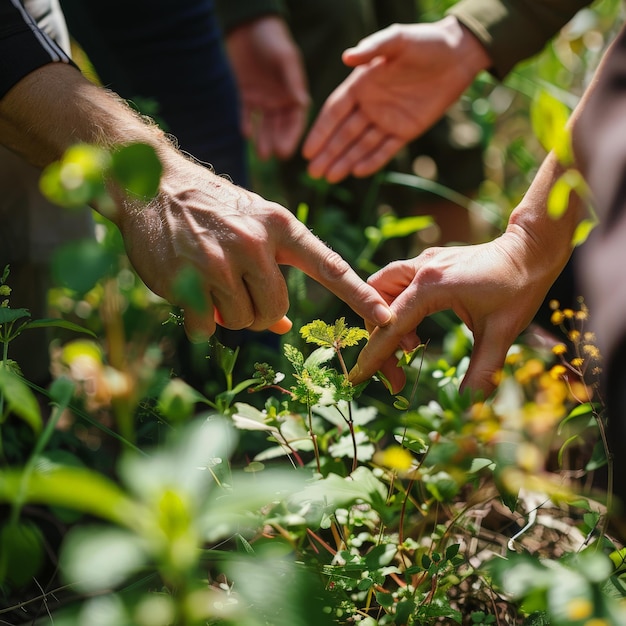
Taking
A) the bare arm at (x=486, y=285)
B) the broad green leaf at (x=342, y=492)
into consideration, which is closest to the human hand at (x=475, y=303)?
the bare arm at (x=486, y=285)

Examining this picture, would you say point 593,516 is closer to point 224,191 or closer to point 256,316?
point 256,316

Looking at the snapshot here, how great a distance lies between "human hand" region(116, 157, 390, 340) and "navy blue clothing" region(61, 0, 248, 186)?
2.71ft

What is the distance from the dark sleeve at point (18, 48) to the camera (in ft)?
3.09

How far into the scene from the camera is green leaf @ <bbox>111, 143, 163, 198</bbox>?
50cm

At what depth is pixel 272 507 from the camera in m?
0.82

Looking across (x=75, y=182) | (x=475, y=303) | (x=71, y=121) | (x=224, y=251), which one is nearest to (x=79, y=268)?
(x=75, y=182)

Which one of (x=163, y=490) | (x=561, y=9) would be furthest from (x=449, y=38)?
(x=163, y=490)

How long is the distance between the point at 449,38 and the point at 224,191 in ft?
2.78

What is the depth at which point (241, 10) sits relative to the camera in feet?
6.07

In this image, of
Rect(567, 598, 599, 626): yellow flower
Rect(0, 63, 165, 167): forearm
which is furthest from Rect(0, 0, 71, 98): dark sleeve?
Rect(567, 598, 599, 626): yellow flower

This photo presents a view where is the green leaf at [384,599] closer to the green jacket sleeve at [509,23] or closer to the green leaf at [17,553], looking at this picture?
the green leaf at [17,553]

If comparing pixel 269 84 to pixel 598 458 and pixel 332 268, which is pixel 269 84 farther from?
pixel 598 458

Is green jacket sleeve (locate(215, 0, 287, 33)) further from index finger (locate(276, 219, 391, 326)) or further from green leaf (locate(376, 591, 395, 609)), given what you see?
green leaf (locate(376, 591, 395, 609))

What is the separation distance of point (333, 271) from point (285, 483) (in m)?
0.44
